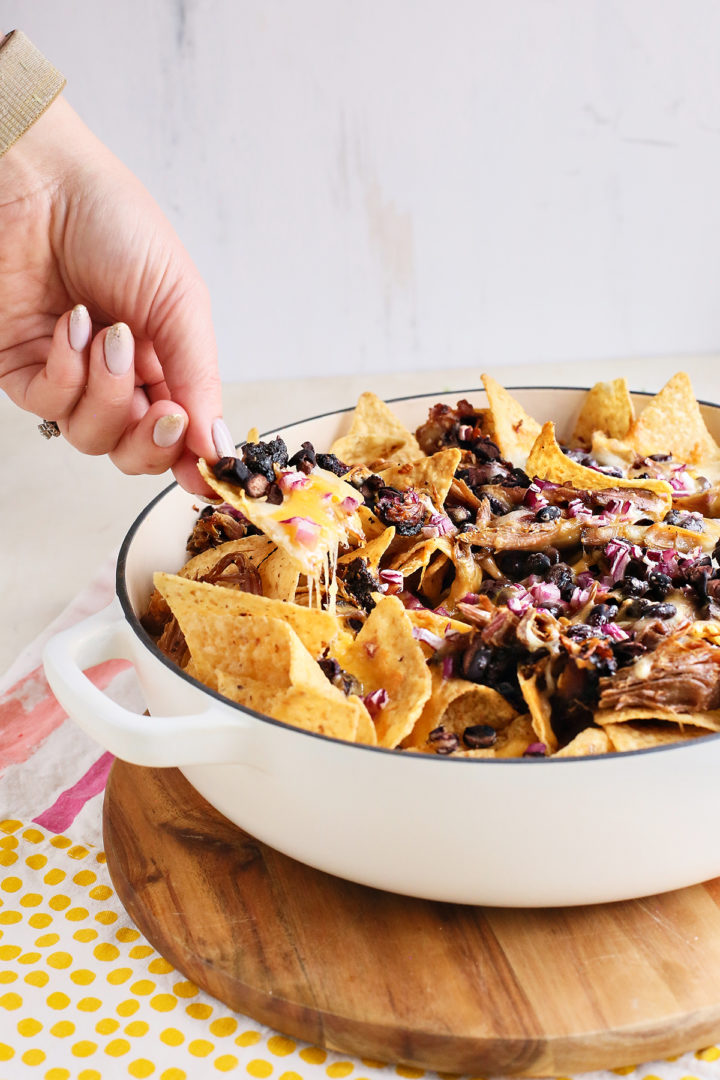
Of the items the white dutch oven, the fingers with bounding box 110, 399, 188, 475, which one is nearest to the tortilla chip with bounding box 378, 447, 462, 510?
the fingers with bounding box 110, 399, 188, 475

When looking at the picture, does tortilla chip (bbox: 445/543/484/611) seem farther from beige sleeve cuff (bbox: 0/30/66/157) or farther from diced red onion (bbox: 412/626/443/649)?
beige sleeve cuff (bbox: 0/30/66/157)

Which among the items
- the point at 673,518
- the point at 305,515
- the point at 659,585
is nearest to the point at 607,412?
the point at 673,518

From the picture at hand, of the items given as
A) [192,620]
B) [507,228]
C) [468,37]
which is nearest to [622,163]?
[507,228]

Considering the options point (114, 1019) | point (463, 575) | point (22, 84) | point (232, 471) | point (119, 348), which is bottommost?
point (114, 1019)

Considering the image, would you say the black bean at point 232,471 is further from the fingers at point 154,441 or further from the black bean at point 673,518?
the black bean at point 673,518

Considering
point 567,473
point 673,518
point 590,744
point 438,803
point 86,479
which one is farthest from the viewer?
point 86,479

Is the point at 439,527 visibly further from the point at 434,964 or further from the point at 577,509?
the point at 434,964
